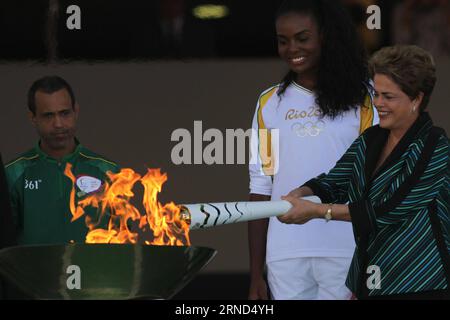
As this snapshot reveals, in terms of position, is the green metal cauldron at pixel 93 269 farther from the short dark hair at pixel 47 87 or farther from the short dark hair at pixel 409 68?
the short dark hair at pixel 47 87

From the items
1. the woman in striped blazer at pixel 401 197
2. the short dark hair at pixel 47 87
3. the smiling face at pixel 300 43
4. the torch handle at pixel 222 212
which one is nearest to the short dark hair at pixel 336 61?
the smiling face at pixel 300 43

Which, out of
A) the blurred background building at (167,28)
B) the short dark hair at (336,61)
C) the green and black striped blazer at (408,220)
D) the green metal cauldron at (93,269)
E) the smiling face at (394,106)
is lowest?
the green metal cauldron at (93,269)

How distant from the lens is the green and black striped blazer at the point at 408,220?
327 centimetres

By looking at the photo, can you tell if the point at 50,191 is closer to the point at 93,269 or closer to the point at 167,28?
the point at 167,28

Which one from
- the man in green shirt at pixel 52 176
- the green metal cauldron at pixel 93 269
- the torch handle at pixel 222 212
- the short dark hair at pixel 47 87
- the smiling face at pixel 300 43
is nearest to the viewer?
the green metal cauldron at pixel 93 269

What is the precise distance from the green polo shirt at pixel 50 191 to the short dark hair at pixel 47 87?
18 cm

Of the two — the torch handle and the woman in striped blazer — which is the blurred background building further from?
the torch handle

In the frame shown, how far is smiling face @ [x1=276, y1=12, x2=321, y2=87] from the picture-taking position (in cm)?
379

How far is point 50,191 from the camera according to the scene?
155 inches

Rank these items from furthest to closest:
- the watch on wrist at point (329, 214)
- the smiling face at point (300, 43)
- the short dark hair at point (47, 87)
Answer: the short dark hair at point (47, 87) → the smiling face at point (300, 43) → the watch on wrist at point (329, 214)

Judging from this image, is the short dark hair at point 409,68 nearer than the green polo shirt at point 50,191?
Yes

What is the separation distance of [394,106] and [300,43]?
54 centimetres

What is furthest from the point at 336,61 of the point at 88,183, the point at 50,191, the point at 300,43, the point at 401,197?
the point at 50,191
